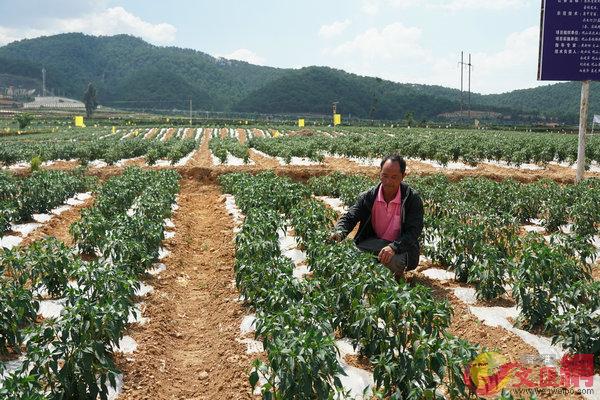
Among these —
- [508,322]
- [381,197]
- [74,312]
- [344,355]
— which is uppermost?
[381,197]

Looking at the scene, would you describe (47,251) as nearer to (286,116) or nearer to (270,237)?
(270,237)

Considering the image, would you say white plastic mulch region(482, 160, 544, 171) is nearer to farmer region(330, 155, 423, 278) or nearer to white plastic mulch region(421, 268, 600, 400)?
white plastic mulch region(421, 268, 600, 400)

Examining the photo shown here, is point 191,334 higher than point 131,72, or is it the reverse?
point 131,72

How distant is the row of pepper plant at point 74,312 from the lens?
A: 4027 millimetres

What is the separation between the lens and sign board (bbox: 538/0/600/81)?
42.7 feet

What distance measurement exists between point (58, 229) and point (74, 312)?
301 inches

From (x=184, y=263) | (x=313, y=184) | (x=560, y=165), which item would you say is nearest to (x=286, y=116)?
(x=560, y=165)

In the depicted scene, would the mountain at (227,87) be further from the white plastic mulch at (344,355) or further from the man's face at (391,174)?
the white plastic mulch at (344,355)

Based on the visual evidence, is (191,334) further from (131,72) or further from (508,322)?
(131,72)

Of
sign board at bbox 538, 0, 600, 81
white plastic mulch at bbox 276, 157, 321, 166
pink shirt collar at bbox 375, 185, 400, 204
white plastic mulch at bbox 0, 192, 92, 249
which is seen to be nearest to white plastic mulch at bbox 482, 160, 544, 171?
white plastic mulch at bbox 276, 157, 321, 166

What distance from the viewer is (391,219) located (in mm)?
6469

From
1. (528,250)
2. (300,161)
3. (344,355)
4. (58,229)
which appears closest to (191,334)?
(344,355)

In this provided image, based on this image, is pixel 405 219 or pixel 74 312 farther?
pixel 405 219

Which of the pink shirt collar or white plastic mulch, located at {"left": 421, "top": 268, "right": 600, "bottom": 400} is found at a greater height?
the pink shirt collar
